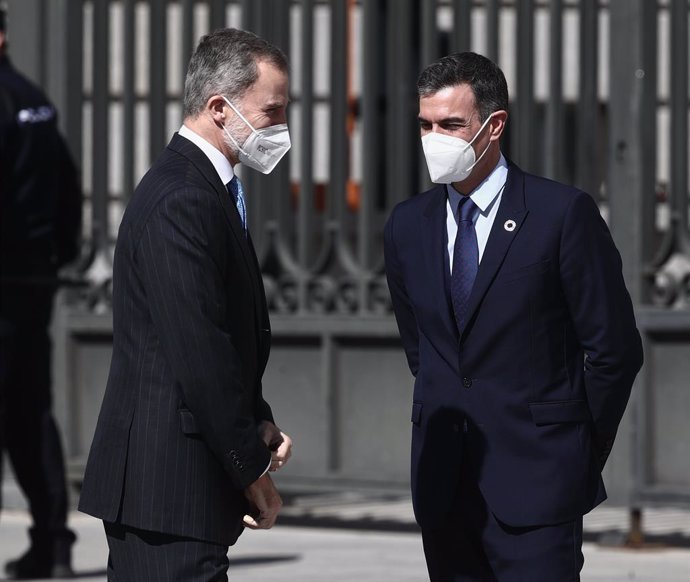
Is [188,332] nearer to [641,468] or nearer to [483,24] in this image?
[641,468]

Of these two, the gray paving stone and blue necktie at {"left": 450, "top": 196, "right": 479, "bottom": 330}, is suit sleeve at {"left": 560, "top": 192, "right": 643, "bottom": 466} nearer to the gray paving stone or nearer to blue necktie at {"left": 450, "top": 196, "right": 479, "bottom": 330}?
blue necktie at {"left": 450, "top": 196, "right": 479, "bottom": 330}

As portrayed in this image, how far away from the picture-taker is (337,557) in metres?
7.36

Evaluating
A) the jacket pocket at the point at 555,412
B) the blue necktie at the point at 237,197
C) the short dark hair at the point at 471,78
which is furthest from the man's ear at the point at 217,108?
the jacket pocket at the point at 555,412

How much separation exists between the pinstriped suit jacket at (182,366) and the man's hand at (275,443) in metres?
0.07

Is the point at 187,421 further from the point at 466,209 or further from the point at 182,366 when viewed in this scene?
the point at 466,209

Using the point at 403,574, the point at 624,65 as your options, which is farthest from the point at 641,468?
the point at 624,65

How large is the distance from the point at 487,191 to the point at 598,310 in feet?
1.33

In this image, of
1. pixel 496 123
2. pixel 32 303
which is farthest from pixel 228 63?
pixel 32 303

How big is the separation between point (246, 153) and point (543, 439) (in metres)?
0.94

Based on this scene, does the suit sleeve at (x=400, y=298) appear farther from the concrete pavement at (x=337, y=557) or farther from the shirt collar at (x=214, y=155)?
the concrete pavement at (x=337, y=557)

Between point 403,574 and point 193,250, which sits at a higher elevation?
point 193,250

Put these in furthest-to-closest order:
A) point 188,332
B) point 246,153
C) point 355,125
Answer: point 355,125
point 246,153
point 188,332

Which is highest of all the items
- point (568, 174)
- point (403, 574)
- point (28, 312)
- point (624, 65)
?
point (624, 65)

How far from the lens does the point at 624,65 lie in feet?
24.9
